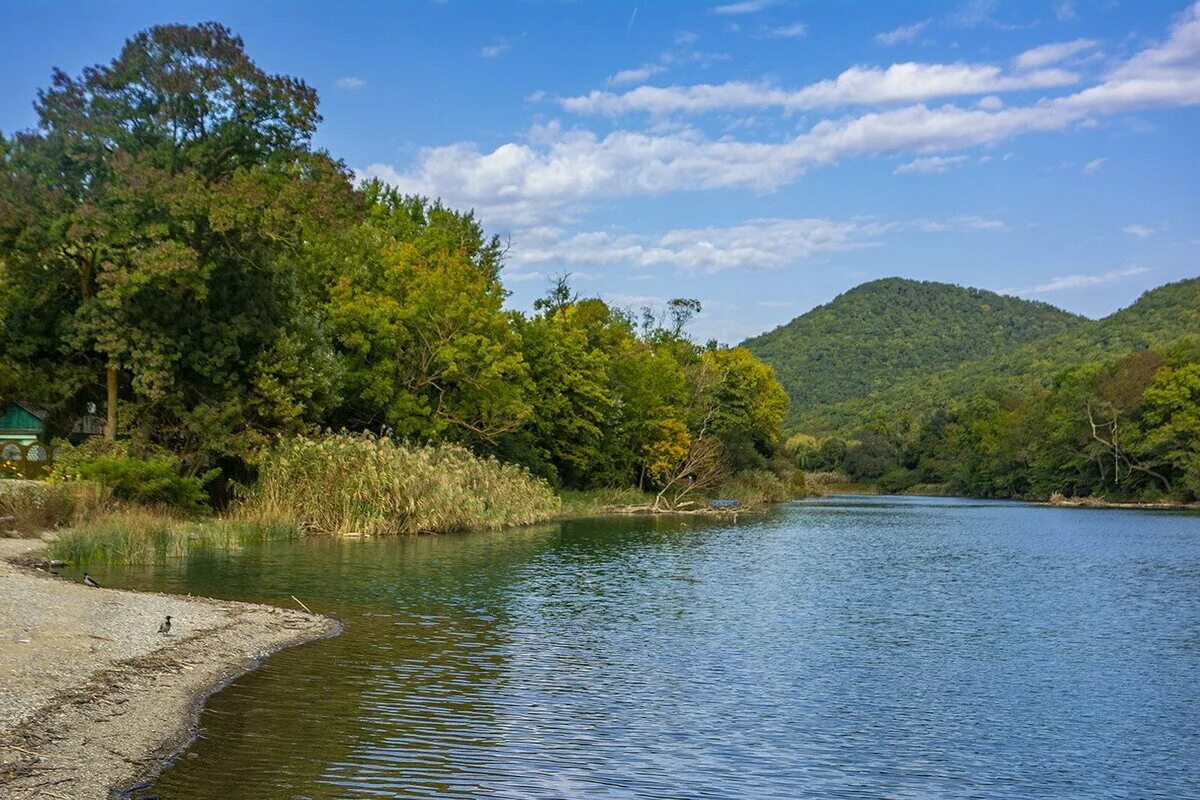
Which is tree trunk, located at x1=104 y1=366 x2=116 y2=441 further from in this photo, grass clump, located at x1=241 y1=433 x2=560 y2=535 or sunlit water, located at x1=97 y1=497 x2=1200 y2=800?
sunlit water, located at x1=97 y1=497 x2=1200 y2=800

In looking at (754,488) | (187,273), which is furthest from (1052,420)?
(187,273)

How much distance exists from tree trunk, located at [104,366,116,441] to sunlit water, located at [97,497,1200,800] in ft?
25.7

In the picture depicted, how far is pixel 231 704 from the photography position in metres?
13.1

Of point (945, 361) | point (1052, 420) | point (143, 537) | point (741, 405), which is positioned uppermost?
point (945, 361)

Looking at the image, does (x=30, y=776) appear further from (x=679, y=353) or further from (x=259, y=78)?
(x=679, y=353)

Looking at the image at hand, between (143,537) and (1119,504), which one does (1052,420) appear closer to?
(1119,504)

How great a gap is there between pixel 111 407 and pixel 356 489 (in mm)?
8327

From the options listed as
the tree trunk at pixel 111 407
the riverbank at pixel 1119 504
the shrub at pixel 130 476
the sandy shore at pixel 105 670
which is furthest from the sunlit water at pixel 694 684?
the riverbank at pixel 1119 504

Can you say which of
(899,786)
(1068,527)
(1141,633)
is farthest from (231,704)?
(1068,527)

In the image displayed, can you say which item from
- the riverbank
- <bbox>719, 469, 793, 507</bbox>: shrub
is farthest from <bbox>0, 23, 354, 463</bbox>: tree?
the riverbank

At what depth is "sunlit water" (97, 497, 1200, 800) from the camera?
11195 millimetres

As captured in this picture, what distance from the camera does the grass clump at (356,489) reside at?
36.8 m

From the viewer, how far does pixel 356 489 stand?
37.5m

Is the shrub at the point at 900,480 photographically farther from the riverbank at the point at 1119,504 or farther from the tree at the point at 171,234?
the tree at the point at 171,234
